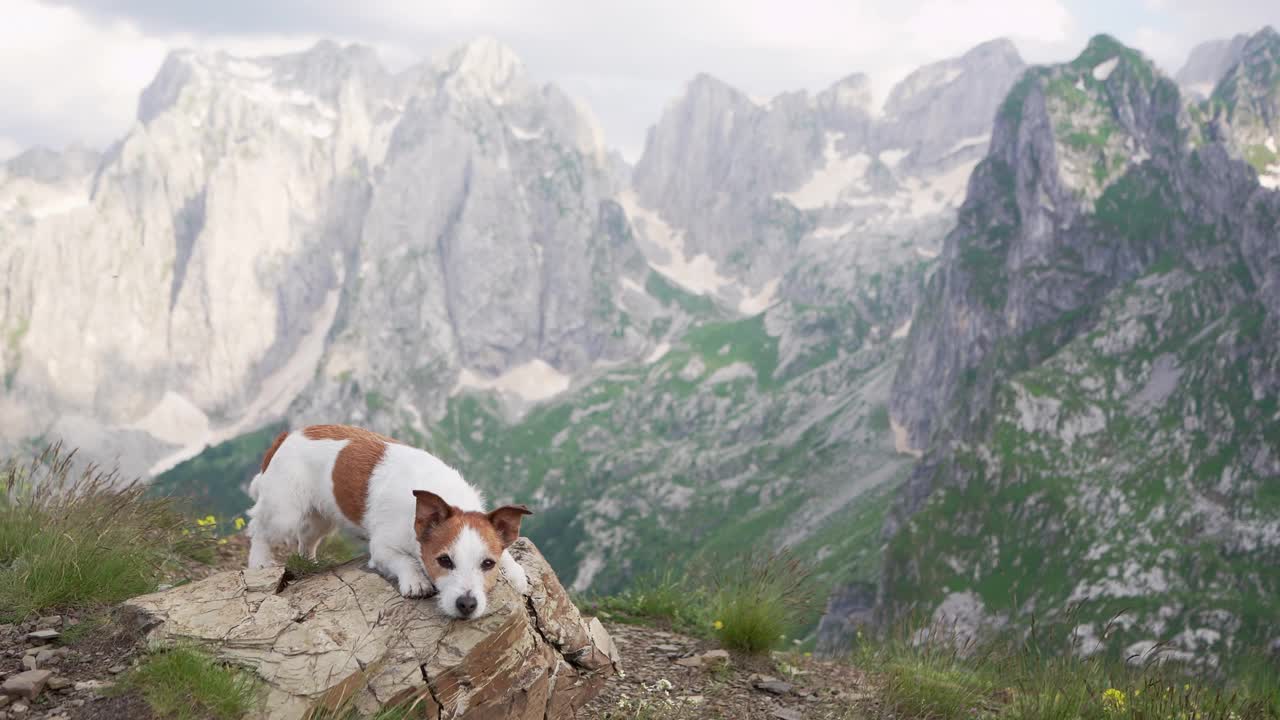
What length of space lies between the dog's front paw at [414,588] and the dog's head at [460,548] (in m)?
0.27

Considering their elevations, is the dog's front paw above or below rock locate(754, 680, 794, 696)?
above

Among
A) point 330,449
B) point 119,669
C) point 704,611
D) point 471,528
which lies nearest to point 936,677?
point 704,611

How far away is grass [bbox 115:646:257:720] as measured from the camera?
8008 mm

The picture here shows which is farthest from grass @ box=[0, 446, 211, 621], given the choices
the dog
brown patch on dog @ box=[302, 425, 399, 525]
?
brown patch on dog @ box=[302, 425, 399, 525]

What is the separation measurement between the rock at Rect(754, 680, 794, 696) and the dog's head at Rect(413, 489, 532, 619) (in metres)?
5.12

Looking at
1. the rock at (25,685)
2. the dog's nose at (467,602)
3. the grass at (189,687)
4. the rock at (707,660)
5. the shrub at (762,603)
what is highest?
the dog's nose at (467,602)

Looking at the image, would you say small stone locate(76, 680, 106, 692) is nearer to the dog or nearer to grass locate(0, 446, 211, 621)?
grass locate(0, 446, 211, 621)

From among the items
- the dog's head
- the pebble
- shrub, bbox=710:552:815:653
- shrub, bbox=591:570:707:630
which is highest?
the dog's head

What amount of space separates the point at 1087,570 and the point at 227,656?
7706 inches

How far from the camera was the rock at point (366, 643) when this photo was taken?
8.96 m

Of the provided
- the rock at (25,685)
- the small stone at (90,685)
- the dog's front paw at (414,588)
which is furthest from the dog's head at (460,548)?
the rock at (25,685)

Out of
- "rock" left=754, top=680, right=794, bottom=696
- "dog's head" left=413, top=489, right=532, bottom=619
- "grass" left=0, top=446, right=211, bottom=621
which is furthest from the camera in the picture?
"rock" left=754, top=680, right=794, bottom=696

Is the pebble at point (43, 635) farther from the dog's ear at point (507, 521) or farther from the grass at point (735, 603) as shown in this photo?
the grass at point (735, 603)

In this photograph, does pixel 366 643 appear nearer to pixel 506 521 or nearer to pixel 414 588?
pixel 414 588
